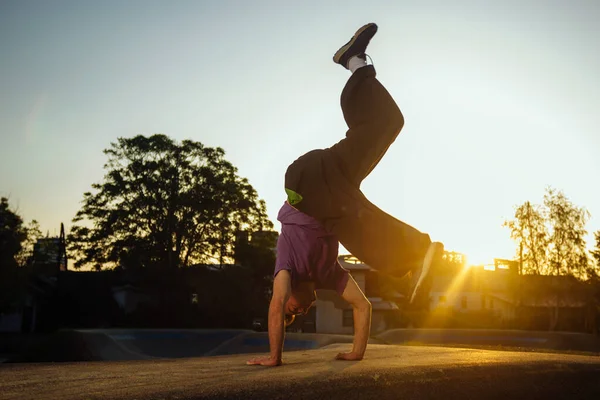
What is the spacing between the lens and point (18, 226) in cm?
3547

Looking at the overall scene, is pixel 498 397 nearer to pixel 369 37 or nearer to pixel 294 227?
pixel 294 227

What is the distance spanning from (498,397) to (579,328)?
5242cm

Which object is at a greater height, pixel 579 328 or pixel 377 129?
pixel 377 129

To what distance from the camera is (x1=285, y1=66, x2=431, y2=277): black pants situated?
402 centimetres

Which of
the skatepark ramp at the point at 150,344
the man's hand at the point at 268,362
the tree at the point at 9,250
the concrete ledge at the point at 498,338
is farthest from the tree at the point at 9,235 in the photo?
the man's hand at the point at 268,362

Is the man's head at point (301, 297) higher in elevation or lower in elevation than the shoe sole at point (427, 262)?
lower

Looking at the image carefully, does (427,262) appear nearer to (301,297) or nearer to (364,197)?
(364,197)

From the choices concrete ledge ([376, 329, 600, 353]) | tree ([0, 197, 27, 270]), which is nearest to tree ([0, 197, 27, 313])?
tree ([0, 197, 27, 270])

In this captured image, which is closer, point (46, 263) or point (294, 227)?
point (294, 227)

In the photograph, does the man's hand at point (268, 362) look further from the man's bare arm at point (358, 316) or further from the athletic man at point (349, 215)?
the man's bare arm at point (358, 316)

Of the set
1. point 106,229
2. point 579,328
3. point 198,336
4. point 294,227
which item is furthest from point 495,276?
point 294,227

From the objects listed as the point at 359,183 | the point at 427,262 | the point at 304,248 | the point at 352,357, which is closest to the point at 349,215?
the point at 359,183

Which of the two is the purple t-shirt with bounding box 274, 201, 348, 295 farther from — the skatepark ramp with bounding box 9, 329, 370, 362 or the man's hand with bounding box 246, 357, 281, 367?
the skatepark ramp with bounding box 9, 329, 370, 362

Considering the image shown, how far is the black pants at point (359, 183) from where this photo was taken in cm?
402
